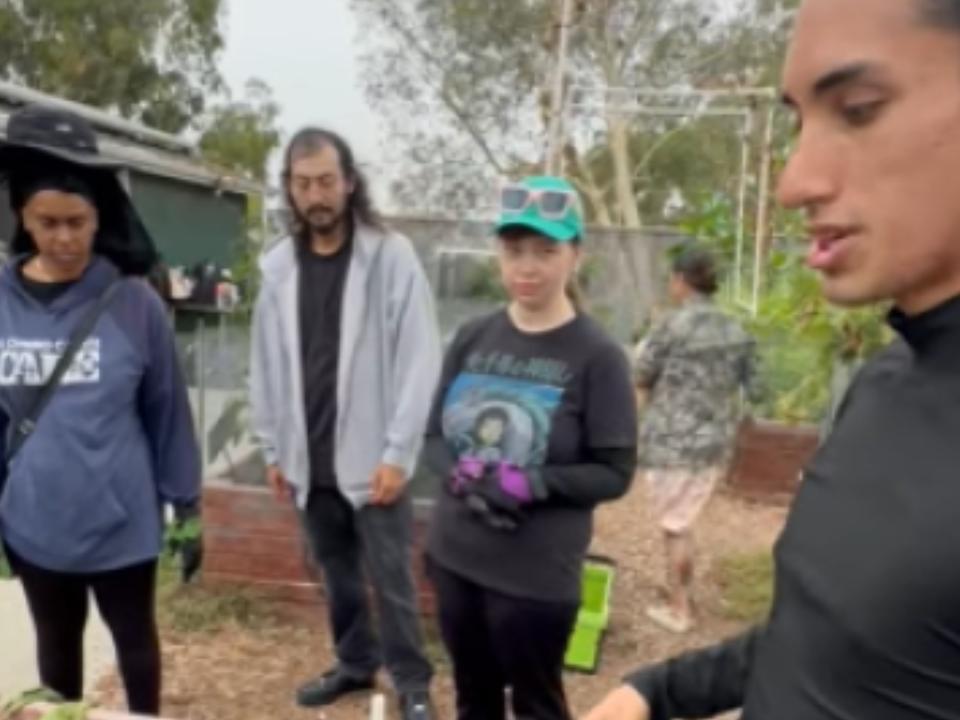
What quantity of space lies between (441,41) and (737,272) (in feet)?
52.5

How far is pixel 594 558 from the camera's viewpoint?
4.10 meters

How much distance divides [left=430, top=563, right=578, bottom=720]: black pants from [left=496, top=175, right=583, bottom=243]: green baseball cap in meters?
0.82

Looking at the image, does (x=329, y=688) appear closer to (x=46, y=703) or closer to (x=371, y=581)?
(x=371, y=581)

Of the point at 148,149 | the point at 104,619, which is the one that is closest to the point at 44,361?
the point at 104,619

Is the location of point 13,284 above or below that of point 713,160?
below

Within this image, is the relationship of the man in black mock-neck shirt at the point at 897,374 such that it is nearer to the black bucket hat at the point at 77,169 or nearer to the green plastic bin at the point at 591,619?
the black bucket hat at the point at 77,169

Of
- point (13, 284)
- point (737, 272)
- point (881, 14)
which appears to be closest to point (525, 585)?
point (13, 284)

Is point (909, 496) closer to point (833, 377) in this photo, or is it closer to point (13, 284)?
point (13, 284)

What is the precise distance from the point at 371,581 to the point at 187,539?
542mm

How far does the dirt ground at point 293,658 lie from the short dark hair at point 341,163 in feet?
4.73

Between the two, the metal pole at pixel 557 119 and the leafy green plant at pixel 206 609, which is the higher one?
the metal pole at pixel 557 119

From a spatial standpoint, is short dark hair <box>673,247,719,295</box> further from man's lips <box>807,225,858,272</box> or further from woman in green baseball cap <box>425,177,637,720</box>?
man's lips <box>807,225,858,272</box>

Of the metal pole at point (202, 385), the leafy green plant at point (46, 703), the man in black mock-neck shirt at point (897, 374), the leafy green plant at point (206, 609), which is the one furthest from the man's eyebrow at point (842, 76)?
the metal pole at point (202, 385)

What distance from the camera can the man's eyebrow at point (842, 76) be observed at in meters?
0.91
